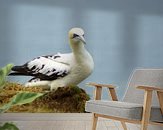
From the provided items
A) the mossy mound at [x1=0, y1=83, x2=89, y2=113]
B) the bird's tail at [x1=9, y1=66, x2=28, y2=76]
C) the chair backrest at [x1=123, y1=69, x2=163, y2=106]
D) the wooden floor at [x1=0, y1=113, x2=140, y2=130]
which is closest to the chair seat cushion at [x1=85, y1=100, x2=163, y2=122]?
the chair backrest at [x1=123, y1=69, x2=163, y2=106]

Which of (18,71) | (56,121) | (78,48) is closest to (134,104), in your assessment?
(56,121)

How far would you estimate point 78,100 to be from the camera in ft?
15.9

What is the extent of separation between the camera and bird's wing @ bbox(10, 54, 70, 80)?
193 inches

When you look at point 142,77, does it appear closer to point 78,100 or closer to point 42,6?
point 78,100

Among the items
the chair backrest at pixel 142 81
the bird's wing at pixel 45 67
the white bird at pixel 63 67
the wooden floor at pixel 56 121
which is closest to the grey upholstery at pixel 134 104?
the chair backrest at pixel 142 81

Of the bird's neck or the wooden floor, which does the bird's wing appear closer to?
the bird's neck

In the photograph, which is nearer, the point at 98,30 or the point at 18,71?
the point at 18,71

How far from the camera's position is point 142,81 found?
3.31 m

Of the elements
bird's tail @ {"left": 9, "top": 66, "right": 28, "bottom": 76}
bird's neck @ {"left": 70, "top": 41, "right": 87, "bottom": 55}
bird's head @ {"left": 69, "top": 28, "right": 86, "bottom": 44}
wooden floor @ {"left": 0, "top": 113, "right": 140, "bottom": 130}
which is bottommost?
wooden floor @ {"left": 0, "top": 113, "right": 140, "bottom": 130}

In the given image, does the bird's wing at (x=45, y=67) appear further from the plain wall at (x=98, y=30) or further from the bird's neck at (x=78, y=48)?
the bird's neck at (x=78, y=48)

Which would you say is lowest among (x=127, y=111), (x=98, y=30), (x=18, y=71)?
(x=127, y=111)

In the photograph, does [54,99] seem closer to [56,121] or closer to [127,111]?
[56,121]

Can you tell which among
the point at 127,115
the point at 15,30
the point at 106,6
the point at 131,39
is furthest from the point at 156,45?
the point at 127,115

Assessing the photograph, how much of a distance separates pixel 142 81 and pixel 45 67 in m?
2.03
